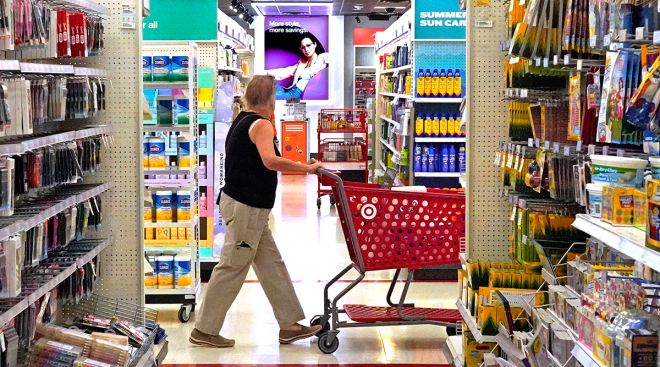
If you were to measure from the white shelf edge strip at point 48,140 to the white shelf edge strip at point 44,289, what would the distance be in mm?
583

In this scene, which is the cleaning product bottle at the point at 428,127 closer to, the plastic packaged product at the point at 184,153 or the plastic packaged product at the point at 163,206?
the plastic packaged product at the point at 184,153

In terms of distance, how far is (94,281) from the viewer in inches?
201

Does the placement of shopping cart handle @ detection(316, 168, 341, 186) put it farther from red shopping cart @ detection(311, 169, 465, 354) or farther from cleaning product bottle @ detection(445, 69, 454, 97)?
cleaning product bottle @ detection(445, 69, 454, 97)

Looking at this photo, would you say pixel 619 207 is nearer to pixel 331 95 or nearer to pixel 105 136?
pixel 105 136

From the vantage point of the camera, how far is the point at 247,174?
19.3ft

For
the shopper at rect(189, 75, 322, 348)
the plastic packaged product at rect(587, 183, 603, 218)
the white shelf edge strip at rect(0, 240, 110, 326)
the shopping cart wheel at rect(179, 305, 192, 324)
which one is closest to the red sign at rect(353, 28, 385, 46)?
the shopping cart wheel at rect(179, 305, 192, 324)

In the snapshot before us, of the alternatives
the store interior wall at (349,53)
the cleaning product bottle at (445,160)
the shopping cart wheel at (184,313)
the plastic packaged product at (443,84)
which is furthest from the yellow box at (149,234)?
the store interior wall at (349,53)

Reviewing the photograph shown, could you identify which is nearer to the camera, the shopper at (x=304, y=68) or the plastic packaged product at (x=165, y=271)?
the plastic packaged product at (x=165, y=271)

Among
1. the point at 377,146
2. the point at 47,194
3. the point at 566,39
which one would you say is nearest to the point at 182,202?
the point at 47,194

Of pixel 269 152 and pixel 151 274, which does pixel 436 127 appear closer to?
pixel 151 274

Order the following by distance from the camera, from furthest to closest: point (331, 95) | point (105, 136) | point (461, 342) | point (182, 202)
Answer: point (331, 95) → point (182, 202) → point (461, 342) → point (105, 136)

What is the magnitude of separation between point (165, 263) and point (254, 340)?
3.49ft

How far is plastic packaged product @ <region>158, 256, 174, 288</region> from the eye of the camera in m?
6.95

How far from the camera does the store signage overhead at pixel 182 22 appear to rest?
26.3 feet
